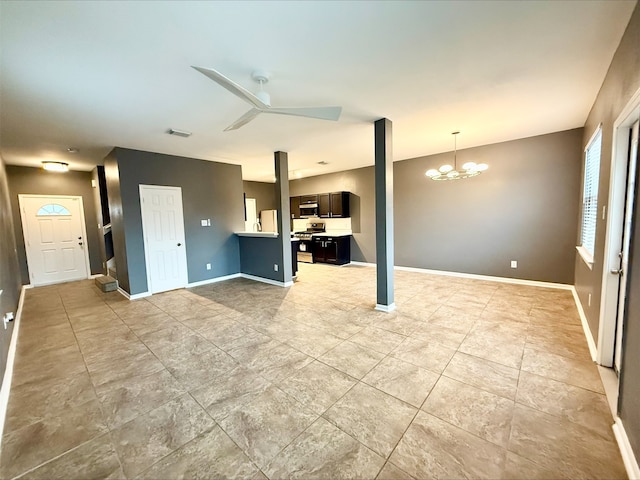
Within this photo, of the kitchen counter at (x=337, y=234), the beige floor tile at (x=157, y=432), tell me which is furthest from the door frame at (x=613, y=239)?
the kitchen counter at (x=337, y=234)

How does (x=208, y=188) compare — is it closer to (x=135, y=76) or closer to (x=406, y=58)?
(x=135, y=76)

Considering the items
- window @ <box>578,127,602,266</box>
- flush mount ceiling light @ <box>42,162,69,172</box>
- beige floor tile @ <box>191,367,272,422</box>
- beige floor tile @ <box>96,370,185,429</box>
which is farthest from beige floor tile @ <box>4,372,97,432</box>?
window @ <box>578,127,602,266</box>

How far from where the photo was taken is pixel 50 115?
302cm

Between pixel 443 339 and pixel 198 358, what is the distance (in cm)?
262

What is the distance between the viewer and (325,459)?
4.94ft

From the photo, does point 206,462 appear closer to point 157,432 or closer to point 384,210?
point 157,432

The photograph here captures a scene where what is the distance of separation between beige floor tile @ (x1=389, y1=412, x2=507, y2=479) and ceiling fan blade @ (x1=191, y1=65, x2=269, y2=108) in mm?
2605

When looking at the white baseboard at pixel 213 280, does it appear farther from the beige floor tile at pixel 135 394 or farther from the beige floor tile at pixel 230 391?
the beige floor tile at pixel 230 391

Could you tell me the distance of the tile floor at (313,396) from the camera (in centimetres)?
150

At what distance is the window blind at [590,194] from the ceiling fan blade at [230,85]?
3.63 meters

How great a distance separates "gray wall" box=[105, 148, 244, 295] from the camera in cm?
464

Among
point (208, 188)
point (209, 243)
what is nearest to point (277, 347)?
point (209, 243)

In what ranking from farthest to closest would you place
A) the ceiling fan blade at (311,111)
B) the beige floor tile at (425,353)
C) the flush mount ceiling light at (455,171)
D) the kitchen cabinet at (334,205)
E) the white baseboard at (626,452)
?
the kitchen cabinet at (334,205) → the flush mount ceiling light at (455,171) → the beige floor tile at (425,353) → the ceiling fan blade at (311,111) → the white baseboard at (626,452)

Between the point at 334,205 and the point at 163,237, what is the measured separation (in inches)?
167
